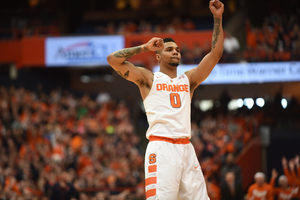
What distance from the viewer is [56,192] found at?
10016 mm

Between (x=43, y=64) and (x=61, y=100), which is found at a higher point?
(x=43, y=64)

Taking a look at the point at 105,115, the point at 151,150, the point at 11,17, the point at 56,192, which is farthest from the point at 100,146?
the point at 11,17

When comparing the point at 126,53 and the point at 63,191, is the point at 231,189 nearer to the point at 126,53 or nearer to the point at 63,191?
the point at 63,191

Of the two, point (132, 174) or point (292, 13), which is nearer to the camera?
point (132, 174)

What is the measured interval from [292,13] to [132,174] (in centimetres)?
1030

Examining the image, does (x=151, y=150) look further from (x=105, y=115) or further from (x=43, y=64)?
(x=43, y=64)

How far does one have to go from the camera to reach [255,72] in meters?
13.7

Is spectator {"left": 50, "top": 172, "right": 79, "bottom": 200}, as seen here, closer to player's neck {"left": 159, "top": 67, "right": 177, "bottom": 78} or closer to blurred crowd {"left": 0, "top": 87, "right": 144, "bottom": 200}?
blurred crowd {"left": 0, "top": 87, "right": 144, "bottom": 200}

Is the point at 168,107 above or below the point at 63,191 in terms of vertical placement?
above

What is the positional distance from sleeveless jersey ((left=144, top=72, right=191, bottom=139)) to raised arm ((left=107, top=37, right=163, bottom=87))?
0.56ft

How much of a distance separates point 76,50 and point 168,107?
621 inches

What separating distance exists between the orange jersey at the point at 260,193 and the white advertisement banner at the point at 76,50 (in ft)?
39.8

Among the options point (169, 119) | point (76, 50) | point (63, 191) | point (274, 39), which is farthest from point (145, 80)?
point (76, 50)

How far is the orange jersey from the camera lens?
8.77 meters
